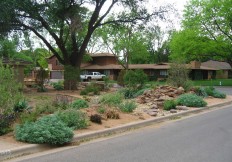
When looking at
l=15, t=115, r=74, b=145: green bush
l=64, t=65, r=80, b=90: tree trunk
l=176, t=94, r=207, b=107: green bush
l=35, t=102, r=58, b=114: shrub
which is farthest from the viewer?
l=64, t=65, r=80, b=90: tree trunk

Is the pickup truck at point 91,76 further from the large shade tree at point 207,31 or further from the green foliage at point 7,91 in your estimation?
the green foliage at point 7,91

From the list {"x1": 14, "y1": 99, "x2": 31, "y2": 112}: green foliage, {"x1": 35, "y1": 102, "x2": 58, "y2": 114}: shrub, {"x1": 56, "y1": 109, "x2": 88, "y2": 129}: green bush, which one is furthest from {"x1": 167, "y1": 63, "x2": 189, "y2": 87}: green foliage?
{"x1": 56, "y1": 109, "x2": 88, "y2": 129}: green bush

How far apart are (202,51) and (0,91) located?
141 ft

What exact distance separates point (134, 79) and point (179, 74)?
9.77 ft

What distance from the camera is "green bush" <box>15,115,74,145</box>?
28.5 feet

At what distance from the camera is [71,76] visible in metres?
30.5

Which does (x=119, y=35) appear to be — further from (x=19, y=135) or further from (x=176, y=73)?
(x=19, y=135)

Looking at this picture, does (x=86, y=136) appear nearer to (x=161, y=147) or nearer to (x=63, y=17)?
(x=161, y=147)

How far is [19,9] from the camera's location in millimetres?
26469

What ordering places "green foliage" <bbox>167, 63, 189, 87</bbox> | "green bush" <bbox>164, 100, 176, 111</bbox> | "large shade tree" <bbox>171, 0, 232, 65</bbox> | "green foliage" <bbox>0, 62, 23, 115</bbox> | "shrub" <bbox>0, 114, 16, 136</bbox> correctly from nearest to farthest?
"shrub" <bbox>0, 114, 16, 136</bbox>, "green foliage" <bbox>0, 62, 23, 115</bbox>, "green bush" <bbox>164, 100, 176, 111</bbox>, "green foliage" <bbox>167, 63, 189, 87</bbox>, "large shade tree" <bbox>171, 0, 232, 65</bbox>

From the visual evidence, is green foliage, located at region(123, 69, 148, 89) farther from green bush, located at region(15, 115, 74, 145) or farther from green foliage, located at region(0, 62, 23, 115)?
green bush, located at region(15, 115, 74, 145)

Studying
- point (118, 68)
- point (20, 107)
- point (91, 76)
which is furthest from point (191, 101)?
point (118, 68)

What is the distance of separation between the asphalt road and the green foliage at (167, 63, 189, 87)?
11.5 m

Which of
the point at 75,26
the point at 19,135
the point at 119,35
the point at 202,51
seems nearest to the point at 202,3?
the point at 202,51
